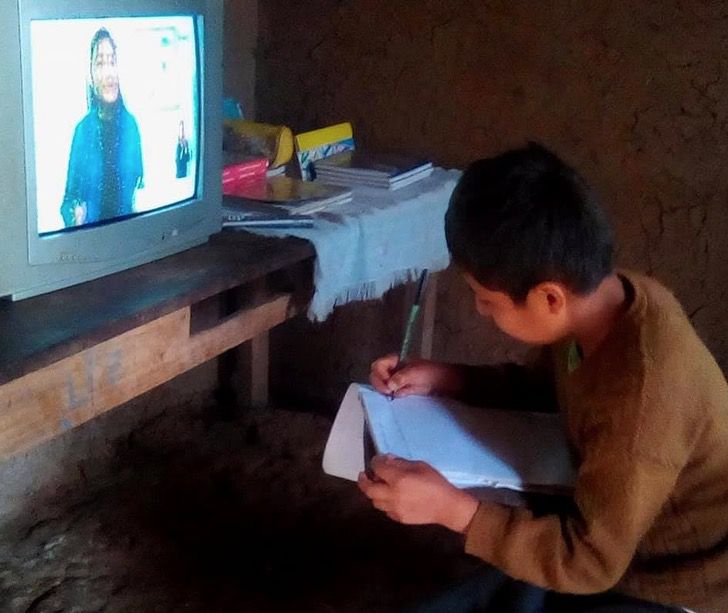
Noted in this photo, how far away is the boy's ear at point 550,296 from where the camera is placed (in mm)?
1047

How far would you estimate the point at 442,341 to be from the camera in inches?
96.5

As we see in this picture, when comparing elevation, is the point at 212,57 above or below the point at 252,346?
Answer: above

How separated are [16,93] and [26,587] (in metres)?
0.99

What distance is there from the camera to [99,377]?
127 centimetres

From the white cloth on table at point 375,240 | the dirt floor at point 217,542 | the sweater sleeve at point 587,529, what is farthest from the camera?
the dirt floor at point 217,542

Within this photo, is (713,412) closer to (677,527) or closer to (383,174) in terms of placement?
(677,527)

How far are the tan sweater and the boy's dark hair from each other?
0.08 meters

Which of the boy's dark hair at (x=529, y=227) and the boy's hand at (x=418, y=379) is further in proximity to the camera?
the boy's hand at (x=418, y=379)

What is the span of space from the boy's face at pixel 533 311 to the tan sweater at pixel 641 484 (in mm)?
55

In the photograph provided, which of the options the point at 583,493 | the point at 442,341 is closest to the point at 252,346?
the point at 442,341

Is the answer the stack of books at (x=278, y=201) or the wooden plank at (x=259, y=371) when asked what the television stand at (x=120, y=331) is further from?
the wooden plank at (x=259, y=371)

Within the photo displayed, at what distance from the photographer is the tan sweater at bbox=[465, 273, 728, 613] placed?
95cm

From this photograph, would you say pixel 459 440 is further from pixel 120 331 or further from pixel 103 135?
pixel 103 135

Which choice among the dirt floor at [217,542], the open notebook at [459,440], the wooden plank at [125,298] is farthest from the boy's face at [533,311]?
the dirt floor at [217,542]
